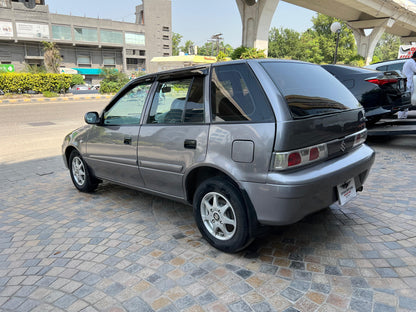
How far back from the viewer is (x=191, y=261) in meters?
2.83

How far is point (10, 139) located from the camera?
9.45 m

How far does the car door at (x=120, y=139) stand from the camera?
375 centimetres

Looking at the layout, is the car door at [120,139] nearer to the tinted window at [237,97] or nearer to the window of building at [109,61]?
the tinted window at [237,97]

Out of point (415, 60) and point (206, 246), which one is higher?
point (415, 60)

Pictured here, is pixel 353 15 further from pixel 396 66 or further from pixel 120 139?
pixel 120 139

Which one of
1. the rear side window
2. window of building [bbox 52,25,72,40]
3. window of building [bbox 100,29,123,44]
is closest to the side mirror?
the rear side window

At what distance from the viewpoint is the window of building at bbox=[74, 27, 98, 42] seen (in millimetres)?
62875

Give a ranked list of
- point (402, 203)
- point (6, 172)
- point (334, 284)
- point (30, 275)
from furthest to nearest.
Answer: point (6, 172), point (402, 203), point (30, 275), point (334, 284)

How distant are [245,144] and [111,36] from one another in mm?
73118

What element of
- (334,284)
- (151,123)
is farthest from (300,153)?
(151,123)

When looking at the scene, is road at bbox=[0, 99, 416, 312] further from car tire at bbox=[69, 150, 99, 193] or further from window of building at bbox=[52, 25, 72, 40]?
window of building at bbox=[52, 25, 72, 40]

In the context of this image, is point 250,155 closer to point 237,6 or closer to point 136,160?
point 136,160

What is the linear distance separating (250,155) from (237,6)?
25046 mm

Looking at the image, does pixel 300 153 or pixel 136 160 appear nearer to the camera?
pixel 300 153
